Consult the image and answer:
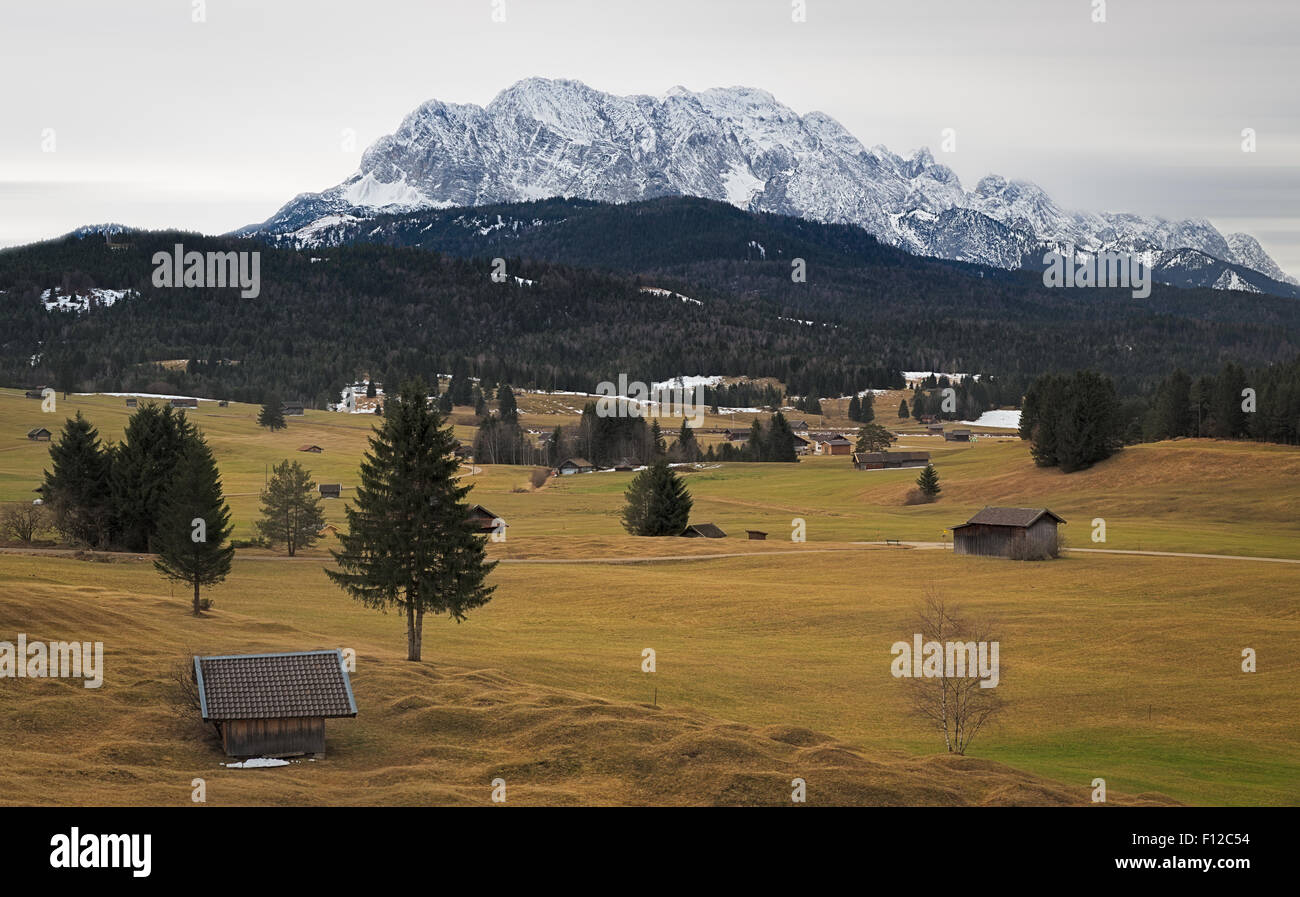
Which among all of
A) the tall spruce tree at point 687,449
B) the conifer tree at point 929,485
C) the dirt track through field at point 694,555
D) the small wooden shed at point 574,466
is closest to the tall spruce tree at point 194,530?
the dirt track through field at point 694,555

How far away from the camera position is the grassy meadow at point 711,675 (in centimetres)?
3497

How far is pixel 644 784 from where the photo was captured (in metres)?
34.8

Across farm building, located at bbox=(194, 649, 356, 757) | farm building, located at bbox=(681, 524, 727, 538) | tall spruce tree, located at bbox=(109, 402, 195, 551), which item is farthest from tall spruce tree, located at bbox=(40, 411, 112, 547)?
farm building, located at bbox=(194, 649, 356, 757)

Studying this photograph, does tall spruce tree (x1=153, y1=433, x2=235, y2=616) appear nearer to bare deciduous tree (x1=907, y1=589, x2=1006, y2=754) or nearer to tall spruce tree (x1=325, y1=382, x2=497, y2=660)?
tall spruce tree (x1=325, y1=382, x2=497, y2=660)

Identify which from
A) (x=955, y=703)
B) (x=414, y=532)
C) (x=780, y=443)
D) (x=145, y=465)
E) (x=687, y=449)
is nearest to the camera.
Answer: (x=955, y=703)

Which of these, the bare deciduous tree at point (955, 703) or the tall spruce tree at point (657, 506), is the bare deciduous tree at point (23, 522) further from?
the bare deciduous tree at point (955, 703)

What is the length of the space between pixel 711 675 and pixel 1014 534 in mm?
42739

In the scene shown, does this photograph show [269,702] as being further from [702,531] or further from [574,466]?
[574,466]

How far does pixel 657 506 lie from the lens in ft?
354

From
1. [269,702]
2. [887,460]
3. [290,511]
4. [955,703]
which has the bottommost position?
[955,703]

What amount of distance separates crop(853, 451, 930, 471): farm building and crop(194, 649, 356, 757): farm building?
134604 mm

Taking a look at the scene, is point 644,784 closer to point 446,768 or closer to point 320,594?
point 446,768

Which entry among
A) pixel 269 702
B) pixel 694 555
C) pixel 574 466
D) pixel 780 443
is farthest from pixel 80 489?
pixel 780 443
